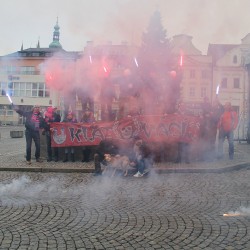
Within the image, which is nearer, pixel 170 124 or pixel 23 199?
pixel 23 199

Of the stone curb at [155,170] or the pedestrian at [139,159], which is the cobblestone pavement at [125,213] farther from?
the stone curb at [155,170]

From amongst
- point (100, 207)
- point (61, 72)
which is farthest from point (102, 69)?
point (100, 207)

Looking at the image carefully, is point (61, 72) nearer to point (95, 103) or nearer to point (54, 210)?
point (95, 103)

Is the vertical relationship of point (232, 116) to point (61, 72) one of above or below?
below

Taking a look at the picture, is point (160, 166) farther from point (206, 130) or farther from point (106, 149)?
point (206, 130)

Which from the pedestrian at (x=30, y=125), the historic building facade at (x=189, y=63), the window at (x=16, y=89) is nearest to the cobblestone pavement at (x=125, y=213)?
the pedestrian at (x=30, y=125)

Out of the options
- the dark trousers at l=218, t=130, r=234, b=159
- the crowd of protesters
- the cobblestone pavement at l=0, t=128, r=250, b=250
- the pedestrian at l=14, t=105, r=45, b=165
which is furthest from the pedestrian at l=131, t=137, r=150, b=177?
the pedestrian at l=14, t=105, r=45, b=165

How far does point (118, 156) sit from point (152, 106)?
999cm

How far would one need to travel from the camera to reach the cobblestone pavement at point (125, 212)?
393 centimetres

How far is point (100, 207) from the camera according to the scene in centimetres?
535

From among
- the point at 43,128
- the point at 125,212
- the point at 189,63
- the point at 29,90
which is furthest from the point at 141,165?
the point at 29,90

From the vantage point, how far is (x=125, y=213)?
503 cm

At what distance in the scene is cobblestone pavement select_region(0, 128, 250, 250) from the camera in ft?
12.9

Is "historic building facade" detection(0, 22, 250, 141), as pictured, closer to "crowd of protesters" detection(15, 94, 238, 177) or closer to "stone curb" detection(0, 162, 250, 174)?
"crowd of protesters" detection(15, 94, 238, 177)
